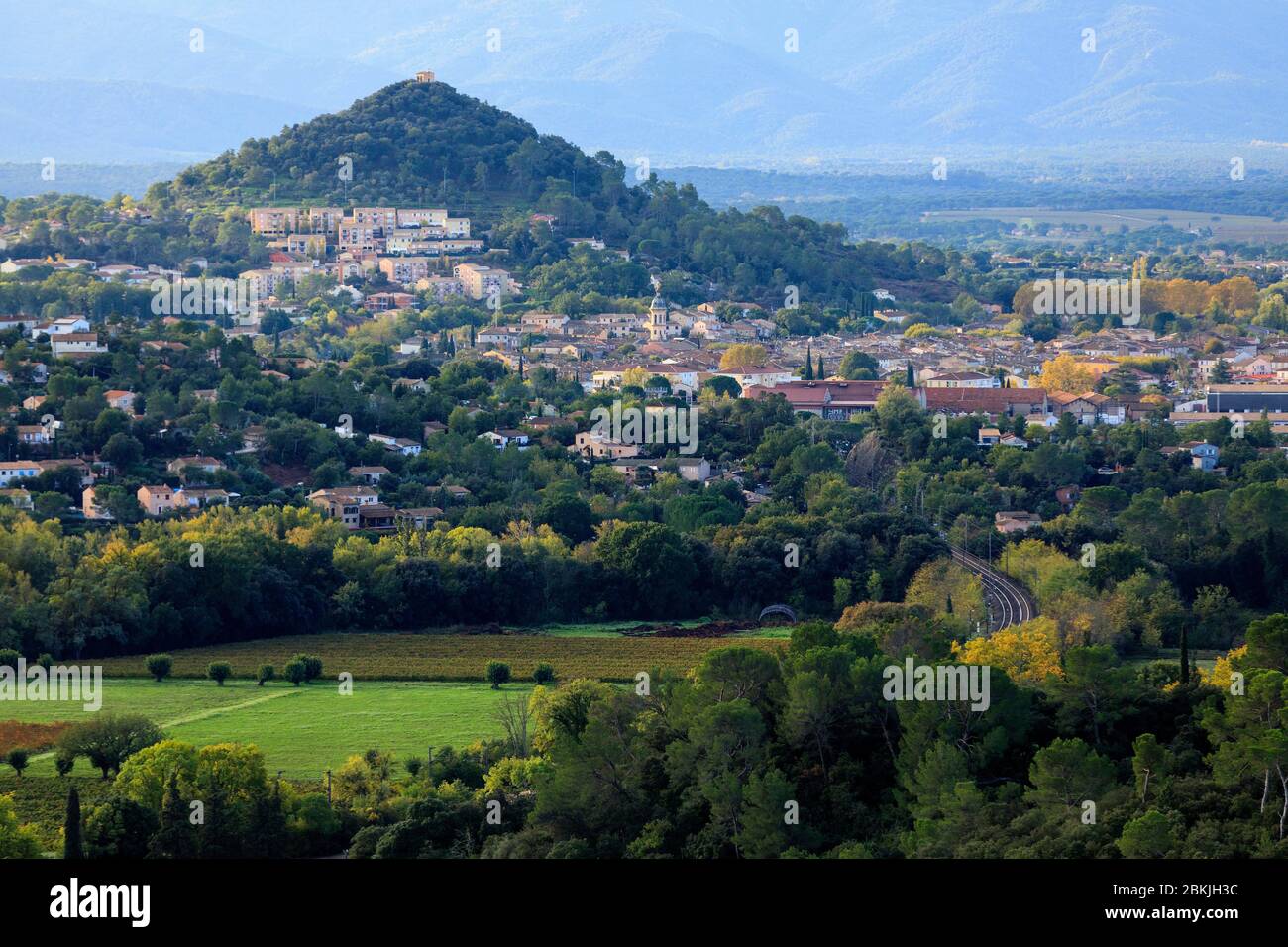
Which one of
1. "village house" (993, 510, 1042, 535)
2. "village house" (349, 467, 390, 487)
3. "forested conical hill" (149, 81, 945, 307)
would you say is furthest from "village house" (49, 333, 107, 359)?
"forested conical hill" (149, 81, 945, 307)

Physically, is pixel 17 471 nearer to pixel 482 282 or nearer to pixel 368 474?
pixel 368 474

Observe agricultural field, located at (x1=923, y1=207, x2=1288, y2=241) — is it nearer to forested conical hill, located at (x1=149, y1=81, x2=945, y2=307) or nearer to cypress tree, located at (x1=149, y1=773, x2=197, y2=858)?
forested conical hill, located at (x1=149, y1=81, x2=945, y2=307)

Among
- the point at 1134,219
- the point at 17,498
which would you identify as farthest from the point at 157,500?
the point at 1134,219

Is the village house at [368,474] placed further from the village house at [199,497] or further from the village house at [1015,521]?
the village house at [1015,521]

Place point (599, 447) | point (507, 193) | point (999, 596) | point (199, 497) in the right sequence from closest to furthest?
point (999, 596), point (199, 497), point (599, 447), point (507, 193)

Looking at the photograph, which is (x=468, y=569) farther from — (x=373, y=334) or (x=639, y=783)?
(x=373, y=334)

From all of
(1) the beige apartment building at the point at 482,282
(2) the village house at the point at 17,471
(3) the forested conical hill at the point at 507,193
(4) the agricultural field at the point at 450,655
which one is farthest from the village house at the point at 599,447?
(3) the forested conical hill at the point at 507,193
